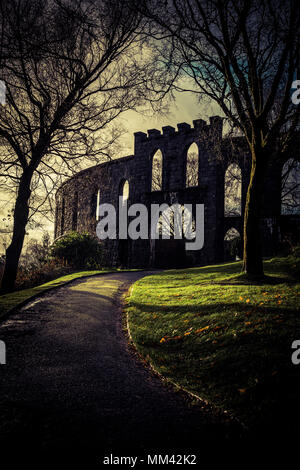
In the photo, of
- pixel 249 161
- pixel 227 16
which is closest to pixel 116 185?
pixel 249 161

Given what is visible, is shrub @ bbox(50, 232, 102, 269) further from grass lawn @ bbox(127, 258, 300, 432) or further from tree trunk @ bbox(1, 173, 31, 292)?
grass lawn @ bbox(127, 258, 300, 432)

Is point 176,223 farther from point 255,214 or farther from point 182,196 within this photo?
point 255,214

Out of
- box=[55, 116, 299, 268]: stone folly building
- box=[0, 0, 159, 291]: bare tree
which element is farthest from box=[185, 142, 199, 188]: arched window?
box=[0, 0, 159, 291]: bare tree

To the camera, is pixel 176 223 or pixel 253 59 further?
pixel 176 223

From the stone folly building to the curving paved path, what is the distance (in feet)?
41.5

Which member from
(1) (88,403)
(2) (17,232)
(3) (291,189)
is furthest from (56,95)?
(3) (291,189)

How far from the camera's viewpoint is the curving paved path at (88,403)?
264 cm

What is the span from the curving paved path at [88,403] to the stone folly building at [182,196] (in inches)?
498

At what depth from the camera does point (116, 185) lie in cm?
2828

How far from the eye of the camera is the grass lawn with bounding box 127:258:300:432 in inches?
130

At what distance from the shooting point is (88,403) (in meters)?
3.30

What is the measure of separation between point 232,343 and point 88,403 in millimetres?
2329
